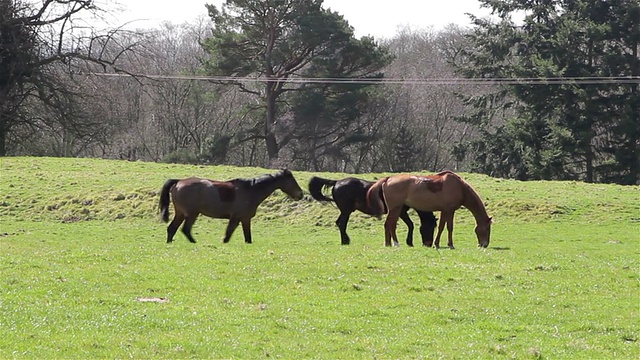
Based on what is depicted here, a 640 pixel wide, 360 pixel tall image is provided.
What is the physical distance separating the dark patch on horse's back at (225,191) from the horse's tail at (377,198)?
10.1ft

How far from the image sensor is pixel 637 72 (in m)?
46.8

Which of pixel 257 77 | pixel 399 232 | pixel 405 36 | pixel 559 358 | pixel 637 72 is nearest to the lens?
pixel 559 358

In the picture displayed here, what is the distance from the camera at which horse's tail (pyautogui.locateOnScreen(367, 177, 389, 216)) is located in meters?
→ 19.5

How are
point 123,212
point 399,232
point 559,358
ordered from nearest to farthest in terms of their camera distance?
point 559,358, point 399,232, point 123,212

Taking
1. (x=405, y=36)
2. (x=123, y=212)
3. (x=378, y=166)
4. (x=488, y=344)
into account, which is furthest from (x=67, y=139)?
(x=488, y=344)

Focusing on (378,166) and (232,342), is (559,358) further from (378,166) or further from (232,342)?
(378,166)

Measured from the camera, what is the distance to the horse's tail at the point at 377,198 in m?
19.5

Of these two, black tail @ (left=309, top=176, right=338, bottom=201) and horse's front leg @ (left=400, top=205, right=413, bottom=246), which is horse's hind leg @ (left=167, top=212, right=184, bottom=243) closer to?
black tail @ (left=309, top=176, right=338, bottom=201)

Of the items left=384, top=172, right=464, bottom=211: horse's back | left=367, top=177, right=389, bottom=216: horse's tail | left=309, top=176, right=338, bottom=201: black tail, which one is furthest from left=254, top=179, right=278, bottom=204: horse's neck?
left=384, top=172, right=464, bottom=211: horse's back

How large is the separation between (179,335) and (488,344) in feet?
11.1

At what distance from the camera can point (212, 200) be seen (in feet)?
63.3

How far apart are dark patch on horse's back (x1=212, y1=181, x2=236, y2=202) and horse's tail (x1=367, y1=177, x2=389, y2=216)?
122 inches

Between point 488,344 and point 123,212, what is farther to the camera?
point 123,212

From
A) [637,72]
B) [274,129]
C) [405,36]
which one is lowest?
[274,129]
